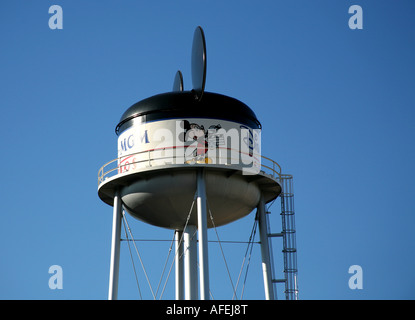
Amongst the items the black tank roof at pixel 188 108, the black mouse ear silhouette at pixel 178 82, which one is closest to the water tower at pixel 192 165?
the black tank roof at pixel 188 108

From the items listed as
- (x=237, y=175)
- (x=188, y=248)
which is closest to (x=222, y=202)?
(x=237, y=175)

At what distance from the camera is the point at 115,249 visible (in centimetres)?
2205

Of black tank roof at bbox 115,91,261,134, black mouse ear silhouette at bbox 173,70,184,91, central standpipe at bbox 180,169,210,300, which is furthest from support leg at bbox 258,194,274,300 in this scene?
black mouse ear silhouette at bbox 173,70,184,91

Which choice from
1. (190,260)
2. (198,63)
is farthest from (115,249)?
(198,63)

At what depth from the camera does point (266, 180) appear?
22453mm

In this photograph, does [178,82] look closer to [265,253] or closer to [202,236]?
[265,253]

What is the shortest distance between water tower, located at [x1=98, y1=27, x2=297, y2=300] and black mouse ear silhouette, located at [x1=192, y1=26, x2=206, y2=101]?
3 cm

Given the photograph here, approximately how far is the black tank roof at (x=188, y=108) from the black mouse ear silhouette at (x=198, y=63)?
0.39 m

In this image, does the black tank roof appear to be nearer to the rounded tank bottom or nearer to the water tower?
the water tower

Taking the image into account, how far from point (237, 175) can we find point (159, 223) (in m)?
3.68

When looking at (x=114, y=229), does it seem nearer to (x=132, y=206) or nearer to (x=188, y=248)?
(x=132, y=206)

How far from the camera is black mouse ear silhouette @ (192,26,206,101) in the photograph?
68.5 ft

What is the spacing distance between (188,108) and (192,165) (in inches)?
81.9

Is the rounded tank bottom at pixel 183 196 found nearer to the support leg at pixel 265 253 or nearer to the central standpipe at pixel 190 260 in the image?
the support leg at pixel 265 253
